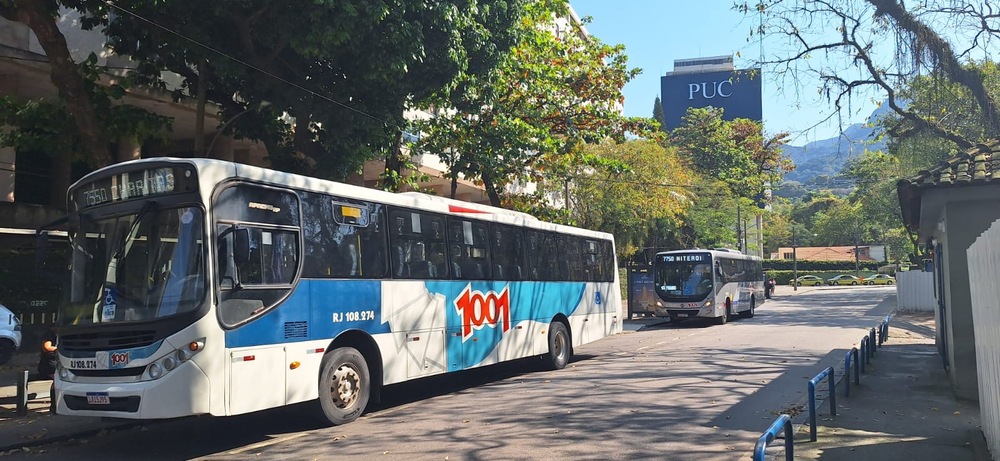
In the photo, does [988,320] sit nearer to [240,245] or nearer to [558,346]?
[240,245]

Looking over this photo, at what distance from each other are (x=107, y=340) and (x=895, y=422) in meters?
8.99

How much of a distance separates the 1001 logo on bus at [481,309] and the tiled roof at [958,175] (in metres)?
6.59

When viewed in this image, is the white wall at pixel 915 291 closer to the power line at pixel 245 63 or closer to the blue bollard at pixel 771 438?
the power line at pixel 245 63

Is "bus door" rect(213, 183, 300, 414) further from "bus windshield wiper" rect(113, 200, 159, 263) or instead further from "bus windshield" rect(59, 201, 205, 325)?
"bus windshield wiper" rect(113, 200, 159, 263)

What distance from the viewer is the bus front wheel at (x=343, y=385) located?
8.87 m

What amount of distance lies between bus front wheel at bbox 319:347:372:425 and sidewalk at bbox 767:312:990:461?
16.1 feet

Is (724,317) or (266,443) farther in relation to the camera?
(724,317)

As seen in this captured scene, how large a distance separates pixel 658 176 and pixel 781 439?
28.3 meters

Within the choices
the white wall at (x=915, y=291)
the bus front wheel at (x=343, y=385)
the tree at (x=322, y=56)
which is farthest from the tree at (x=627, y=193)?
the bus front wheel at (x=343, y=385)

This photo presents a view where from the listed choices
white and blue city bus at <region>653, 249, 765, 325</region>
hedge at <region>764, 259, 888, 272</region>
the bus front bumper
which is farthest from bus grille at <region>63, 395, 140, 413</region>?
hedge at <region>764, 259, 888, 272</region>

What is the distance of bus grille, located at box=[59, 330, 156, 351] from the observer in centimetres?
725

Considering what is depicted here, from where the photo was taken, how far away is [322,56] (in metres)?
12.3

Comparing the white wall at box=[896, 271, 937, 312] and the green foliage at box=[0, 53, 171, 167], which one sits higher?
the green foliage at box=[0, 53, 171, 167]

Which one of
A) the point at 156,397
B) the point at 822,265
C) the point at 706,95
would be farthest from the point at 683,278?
the point at 706,95
